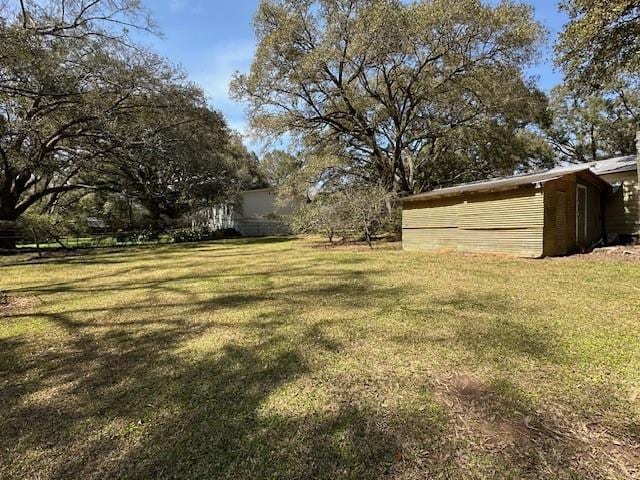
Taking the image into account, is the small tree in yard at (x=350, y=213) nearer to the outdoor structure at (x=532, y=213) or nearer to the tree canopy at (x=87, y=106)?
the outdoor structure at (x=532, y=213)

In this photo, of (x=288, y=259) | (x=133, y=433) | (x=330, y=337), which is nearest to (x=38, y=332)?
(x=133, y=433)

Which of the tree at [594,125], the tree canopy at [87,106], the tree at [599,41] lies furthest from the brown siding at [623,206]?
the tree canopy at [87,106]

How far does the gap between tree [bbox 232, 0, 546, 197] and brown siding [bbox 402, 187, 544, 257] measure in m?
4.34

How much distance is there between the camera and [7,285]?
703cm

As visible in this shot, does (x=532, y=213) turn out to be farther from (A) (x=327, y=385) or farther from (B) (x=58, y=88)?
(B) (x=58, y=88)

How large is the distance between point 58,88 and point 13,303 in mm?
7833

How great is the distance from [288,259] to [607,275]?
23.5 feet

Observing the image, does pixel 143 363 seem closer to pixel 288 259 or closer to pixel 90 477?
pixel 90 477

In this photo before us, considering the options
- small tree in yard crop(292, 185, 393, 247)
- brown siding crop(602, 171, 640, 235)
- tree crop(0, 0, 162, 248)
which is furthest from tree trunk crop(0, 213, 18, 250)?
brown siding crop(602, 171, 640, 235)

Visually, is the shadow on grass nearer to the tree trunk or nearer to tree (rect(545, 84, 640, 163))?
the tree trunk

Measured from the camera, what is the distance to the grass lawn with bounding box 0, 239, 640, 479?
191 cm

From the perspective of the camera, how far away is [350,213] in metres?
13.9

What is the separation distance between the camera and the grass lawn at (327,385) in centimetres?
191

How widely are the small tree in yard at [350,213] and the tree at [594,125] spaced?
1312 centimetres
